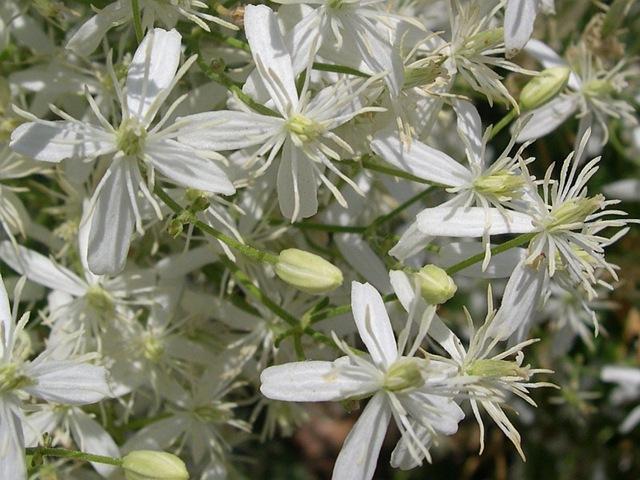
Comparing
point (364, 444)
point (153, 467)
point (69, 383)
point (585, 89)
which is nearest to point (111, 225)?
point (69, 383)

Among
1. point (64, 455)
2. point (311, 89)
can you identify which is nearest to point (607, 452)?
point (311, 89)

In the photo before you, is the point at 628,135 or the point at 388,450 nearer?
the point at 628,135

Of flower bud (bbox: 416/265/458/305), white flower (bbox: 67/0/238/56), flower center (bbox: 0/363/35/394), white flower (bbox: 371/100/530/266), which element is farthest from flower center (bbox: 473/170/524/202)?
flower center (bbox: 0/363/35/394)

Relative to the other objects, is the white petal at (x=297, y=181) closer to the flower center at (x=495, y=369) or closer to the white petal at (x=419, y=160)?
the white petal at (x=419, y=160)

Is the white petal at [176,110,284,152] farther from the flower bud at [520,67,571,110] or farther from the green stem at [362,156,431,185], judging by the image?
the flower bud at [520,67,571,110]

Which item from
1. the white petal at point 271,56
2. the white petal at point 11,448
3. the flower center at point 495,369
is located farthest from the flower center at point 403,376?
the white petal at point 11,448

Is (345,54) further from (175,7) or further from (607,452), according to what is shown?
(607,452)
